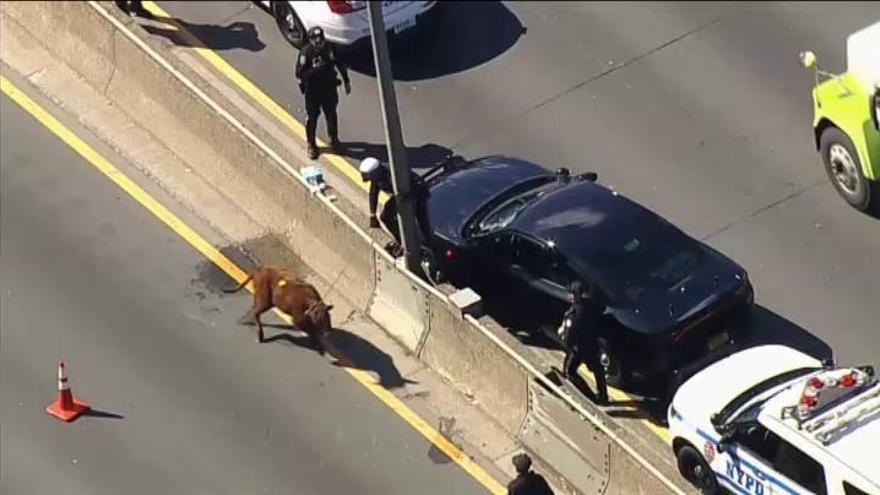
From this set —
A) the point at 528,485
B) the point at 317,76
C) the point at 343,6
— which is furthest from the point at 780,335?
the point at 343,6

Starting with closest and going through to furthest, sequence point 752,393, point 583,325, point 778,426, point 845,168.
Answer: point 778,426 → point 752,393 → point 583,325 → point 845,168

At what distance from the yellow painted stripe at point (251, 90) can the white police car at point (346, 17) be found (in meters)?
0.83

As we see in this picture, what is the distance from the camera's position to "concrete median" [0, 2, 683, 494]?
1906 cm

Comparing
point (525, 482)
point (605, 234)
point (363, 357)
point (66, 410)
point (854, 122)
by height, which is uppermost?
point (854, 122)

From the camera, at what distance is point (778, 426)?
17609 millimetres

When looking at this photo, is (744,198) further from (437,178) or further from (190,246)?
(190,246)

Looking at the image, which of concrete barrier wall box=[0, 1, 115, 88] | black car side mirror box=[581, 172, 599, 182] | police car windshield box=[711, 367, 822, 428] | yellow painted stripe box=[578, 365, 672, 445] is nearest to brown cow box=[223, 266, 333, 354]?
yellow painted stripe box=[578, 365, 672, 445]

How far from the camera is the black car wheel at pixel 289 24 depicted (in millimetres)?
24641

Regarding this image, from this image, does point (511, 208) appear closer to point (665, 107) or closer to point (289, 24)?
point (665, 107)

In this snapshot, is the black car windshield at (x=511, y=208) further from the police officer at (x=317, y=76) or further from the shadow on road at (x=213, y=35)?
the shadow on road at (x=213, y=35)

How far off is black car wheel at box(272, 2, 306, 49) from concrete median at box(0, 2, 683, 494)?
1.46m

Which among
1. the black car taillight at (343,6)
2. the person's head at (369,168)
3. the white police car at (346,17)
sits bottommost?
the person's head at (369,168)

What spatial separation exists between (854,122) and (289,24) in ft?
22.7

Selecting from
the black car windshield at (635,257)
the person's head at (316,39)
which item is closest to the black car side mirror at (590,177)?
the black car windshield at (635,257)
